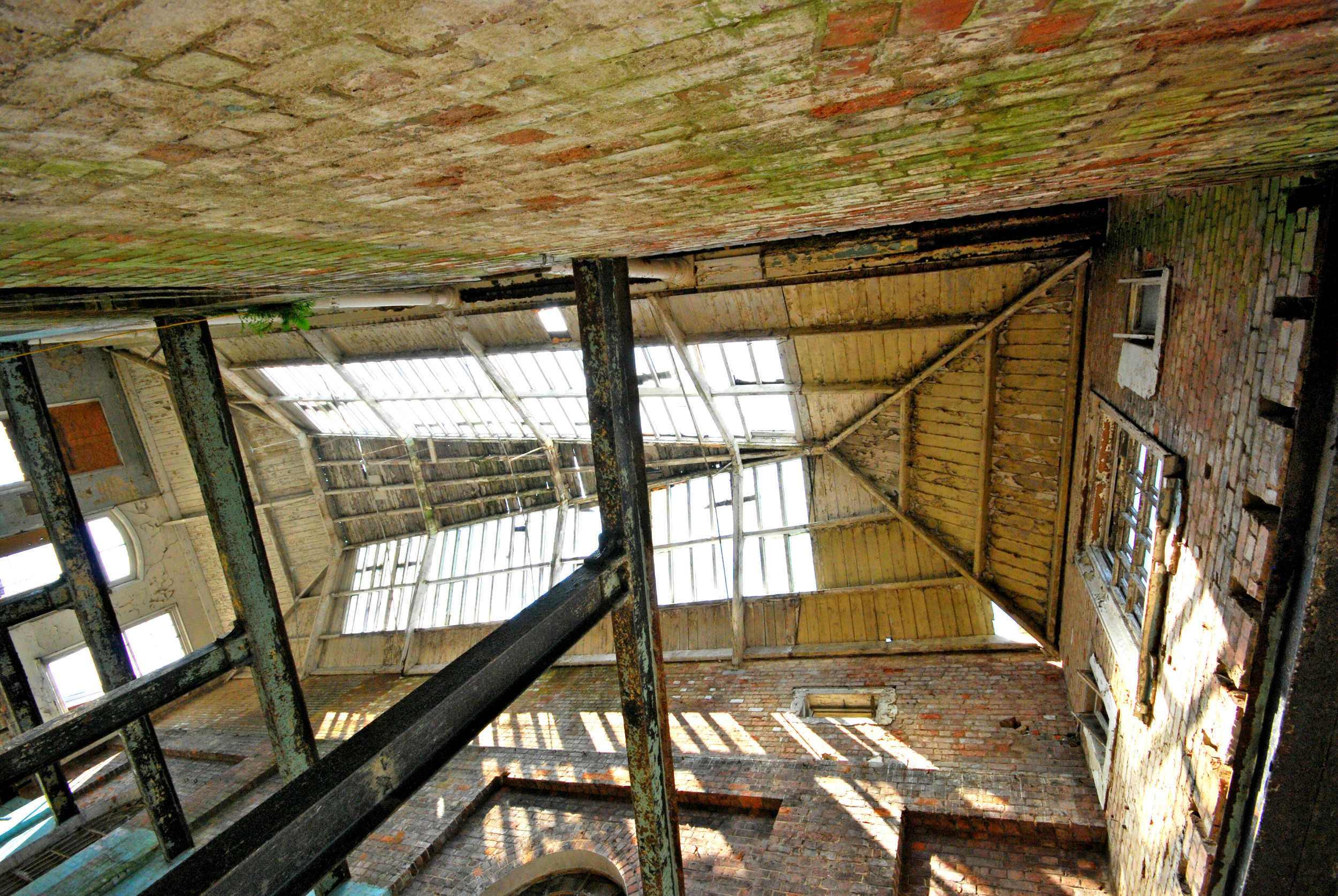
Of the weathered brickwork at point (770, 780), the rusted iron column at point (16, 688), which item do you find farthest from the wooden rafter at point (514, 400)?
the rusted iron column at point (16, 688)

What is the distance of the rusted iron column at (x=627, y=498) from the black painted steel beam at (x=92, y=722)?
2395 millimetres

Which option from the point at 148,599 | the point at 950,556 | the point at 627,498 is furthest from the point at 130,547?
the point at 950,556

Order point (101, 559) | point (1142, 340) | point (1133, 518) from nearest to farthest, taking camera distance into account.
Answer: point (1142, 340) → point (1133, 518) → point (101, 559)

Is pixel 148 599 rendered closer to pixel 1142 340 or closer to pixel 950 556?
pixel 950 556

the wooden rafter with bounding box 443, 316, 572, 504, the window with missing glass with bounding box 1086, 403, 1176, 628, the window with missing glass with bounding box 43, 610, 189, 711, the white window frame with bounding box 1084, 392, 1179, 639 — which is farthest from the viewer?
the window with missing glass with bounding box 43, 610, 189, 711

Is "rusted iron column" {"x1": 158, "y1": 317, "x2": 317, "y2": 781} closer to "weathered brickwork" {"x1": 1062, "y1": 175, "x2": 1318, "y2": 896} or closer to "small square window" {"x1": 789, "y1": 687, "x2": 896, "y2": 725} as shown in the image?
"weathered brickwork" {"x1": 1062, "y1": 175, "x2": 1318, "y2": 896}

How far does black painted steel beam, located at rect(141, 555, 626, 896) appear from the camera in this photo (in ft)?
5.62

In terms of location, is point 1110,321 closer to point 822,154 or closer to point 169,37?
point 822,154

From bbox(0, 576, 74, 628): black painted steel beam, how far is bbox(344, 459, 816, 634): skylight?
568 cm

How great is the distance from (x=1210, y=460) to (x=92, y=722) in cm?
617

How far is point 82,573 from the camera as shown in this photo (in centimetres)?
568

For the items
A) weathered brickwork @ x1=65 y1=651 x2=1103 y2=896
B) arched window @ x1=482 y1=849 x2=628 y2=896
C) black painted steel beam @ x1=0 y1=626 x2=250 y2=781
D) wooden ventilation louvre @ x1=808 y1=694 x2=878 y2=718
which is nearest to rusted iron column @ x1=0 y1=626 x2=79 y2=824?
black painted steel beam @ x1=0 y1=626 x2=250 y2=781

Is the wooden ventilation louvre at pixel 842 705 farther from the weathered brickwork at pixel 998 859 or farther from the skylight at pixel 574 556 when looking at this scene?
the weathered brickwork at pixel 998 859

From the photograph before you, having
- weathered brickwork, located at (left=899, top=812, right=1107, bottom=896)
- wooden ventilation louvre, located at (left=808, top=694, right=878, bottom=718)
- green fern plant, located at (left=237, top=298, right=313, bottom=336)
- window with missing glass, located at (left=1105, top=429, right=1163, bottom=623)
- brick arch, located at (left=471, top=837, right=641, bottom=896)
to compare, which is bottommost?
brick arch, located at (left=471, top=837, right=641, bottom=896)
